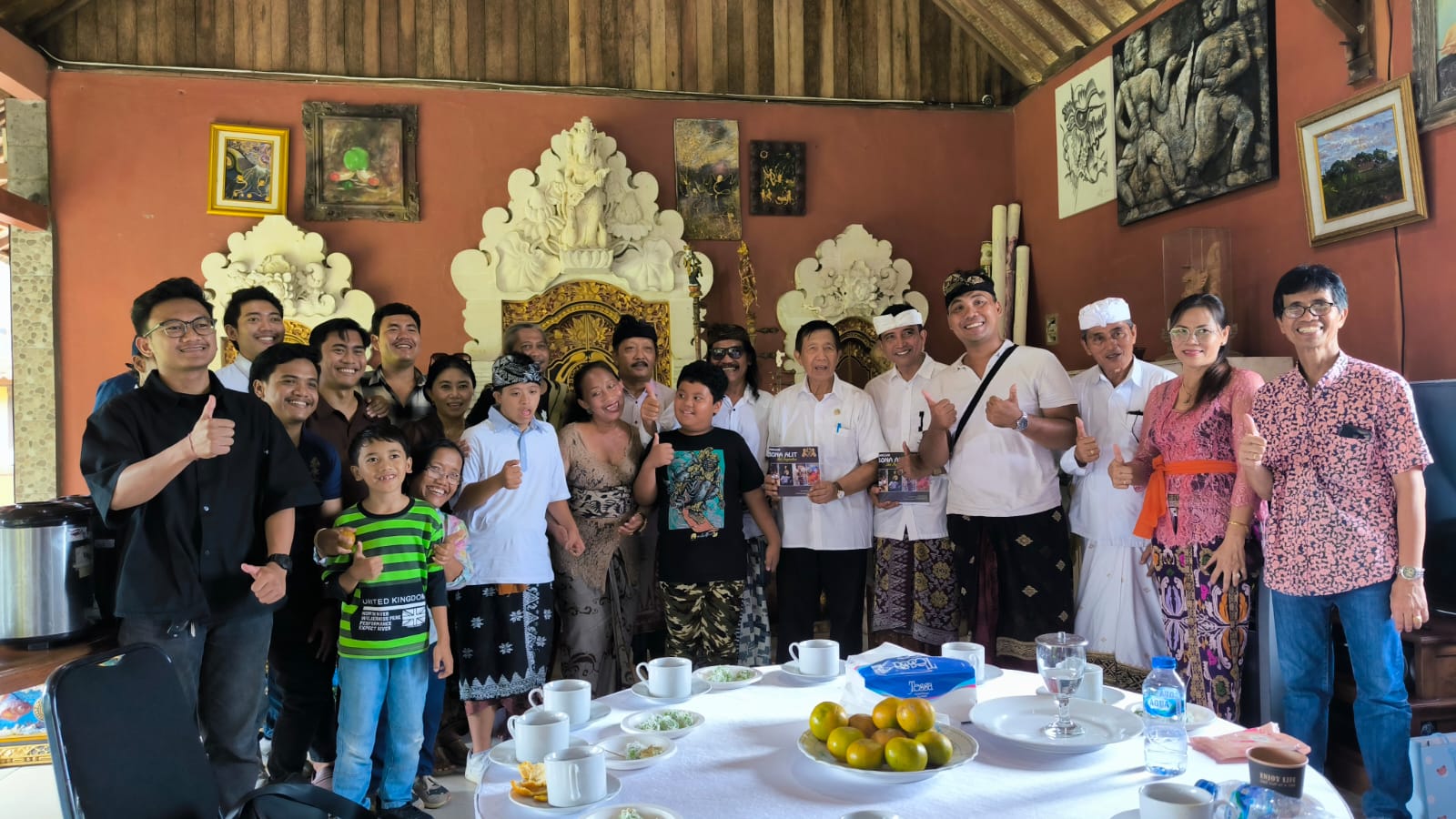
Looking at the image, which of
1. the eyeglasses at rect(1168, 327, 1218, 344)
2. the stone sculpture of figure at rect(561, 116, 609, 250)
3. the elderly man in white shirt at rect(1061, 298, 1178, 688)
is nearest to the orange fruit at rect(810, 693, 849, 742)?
the eyeglasses at rect(1168, 327, 1218, 344)

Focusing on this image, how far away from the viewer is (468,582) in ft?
10.4

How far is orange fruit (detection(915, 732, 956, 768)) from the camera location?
1.46 meters

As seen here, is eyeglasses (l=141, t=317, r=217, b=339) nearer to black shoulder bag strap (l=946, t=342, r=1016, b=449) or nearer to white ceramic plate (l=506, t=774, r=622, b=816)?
white ceramic plate (l=506, t=774, r=622, b=816)

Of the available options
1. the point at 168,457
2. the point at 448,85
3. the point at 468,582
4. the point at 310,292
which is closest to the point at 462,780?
the point at 468,582

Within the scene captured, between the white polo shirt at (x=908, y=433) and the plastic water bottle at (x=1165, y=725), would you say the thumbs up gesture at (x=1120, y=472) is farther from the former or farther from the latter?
the plastic water bottle at (x=1165, y=725)

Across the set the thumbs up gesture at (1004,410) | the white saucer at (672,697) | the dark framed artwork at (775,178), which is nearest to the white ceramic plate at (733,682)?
the white saucer at (672,697)

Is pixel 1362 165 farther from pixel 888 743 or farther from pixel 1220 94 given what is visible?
pixel 888 743

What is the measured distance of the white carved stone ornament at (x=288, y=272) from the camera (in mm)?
5754

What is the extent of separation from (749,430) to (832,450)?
0.38 metres

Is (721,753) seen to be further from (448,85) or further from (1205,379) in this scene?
(448,85)

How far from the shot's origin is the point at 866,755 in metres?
1.44

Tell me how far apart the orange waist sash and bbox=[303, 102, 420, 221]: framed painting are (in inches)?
189

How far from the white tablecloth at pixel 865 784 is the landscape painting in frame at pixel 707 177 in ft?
16.5

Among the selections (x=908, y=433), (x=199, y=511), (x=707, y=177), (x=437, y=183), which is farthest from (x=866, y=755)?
(x=437, y=183)
